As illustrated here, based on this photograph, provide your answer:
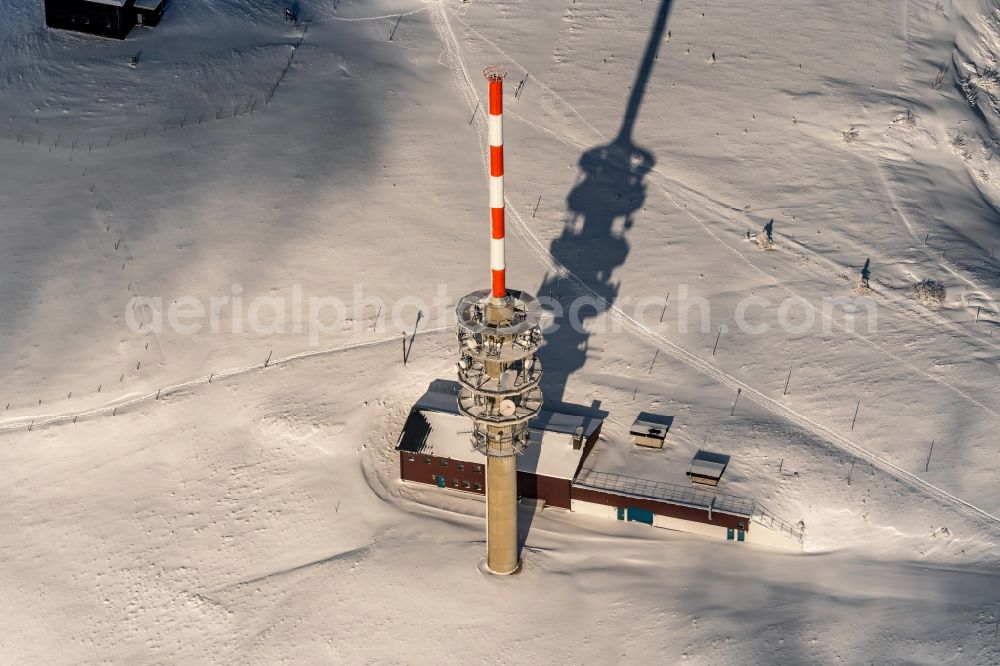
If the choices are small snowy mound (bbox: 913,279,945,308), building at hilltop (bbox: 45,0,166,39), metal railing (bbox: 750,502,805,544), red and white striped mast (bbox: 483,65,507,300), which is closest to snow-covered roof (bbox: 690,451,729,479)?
metal railing (bbox: 750,502,805,544)

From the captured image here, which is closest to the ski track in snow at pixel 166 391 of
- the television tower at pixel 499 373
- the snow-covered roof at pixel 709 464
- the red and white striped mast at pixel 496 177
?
the television tower at pixel 499 373

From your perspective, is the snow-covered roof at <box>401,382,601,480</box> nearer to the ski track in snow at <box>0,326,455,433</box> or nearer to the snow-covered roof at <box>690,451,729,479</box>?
the snow-covered roof at <box>690,451,729,479</box>

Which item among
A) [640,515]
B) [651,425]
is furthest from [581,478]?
[651,425]

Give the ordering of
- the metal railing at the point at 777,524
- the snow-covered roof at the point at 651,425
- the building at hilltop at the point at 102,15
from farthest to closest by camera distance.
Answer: the building at hilltop at the point at 102,15
the snow-covered roof at the point at 651,425
the metal railing at the point at 777,524

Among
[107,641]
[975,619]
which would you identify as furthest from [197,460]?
[975,619]

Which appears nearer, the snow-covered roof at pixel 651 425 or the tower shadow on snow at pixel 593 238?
the snow-covered roof at pixel 651 425

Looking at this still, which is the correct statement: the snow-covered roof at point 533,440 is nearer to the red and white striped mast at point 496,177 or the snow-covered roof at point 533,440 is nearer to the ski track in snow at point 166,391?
the ski track in snow at point 166,391
